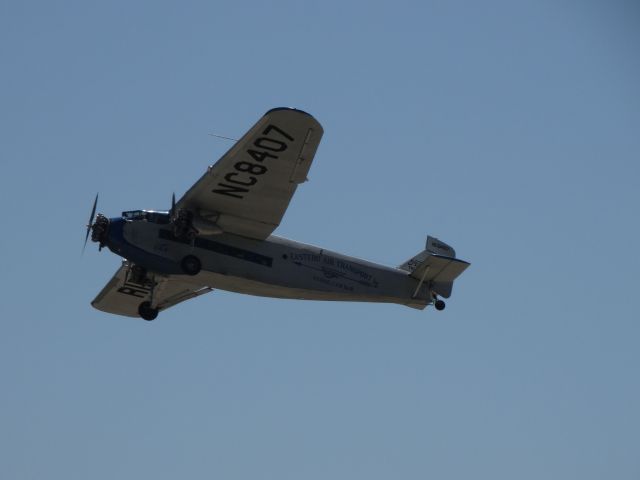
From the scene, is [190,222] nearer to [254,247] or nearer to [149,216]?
[149,216]

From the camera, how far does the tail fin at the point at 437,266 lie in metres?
38.3

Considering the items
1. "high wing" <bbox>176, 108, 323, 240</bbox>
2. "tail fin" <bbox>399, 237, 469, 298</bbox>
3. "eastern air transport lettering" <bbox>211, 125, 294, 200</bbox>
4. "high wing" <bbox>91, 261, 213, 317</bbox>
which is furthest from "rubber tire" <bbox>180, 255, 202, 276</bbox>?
"tail fin" <bbox>399, 237, 469, 298</bbox>

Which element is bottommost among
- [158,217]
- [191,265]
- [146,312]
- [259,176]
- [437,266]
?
[146,312]

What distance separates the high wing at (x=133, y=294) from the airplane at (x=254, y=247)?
7cm

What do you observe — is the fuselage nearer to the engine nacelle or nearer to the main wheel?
the engine nacelle

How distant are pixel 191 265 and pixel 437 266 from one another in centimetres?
806

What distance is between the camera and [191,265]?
35094 millimetres

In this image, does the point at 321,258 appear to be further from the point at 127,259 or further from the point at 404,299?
the point at 127,259

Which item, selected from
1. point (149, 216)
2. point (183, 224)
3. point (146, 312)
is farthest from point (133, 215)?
point (146, 312)

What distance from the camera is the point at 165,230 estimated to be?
35.1m

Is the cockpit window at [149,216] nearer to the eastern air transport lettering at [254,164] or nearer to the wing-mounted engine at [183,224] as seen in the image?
the wing-mounted engine at [183,224]

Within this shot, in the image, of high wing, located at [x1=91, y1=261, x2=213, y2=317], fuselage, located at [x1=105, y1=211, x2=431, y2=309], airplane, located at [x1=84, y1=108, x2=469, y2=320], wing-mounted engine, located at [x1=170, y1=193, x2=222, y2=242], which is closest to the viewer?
airplane, located at [x1=84, y1=108, x2=469, y2=320]

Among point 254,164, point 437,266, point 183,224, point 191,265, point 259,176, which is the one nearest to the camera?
point 254,164

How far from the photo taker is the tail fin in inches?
1508
